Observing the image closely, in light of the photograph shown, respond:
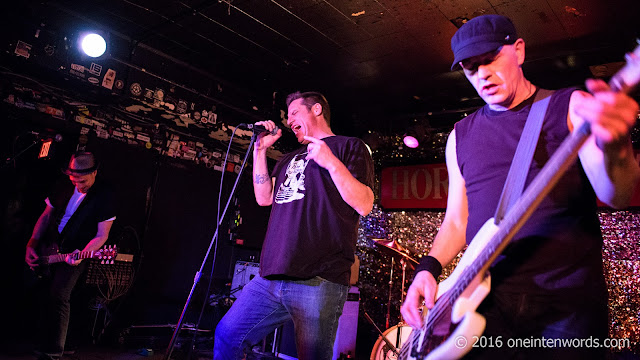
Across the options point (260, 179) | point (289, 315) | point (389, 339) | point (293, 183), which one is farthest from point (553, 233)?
point (389, 339)

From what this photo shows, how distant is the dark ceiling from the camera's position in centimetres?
451

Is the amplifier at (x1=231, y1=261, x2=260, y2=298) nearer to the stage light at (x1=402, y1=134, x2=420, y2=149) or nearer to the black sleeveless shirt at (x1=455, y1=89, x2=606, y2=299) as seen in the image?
the stage light at (x1=402, y1=134, x2=420, y2=149)

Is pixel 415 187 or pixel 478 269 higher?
pixel 415 187

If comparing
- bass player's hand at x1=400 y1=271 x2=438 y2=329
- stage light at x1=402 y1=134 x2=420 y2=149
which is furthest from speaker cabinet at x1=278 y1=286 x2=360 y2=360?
bass player's hand at x1=400 y1=271 x2=438 y2=329

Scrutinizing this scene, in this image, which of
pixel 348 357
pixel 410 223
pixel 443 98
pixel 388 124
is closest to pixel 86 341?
pixel 348 357

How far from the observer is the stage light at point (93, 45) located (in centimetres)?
513

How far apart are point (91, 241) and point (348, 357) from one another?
3608 mm

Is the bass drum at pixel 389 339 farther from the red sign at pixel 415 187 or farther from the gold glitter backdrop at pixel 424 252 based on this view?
the red sign at pixel 415 187

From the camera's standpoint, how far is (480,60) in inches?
60.1

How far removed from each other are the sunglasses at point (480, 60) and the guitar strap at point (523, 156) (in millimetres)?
222

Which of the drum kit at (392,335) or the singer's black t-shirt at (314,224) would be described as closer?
the singer's black t-shirt at (314,224)

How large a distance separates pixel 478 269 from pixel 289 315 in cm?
137

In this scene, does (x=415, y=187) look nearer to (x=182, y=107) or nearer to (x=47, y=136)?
(x=182, y=107)

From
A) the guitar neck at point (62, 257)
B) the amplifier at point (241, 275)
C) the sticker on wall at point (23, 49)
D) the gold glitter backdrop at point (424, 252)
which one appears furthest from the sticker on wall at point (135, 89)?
the gold glitter backdrop at point (424, 252)
